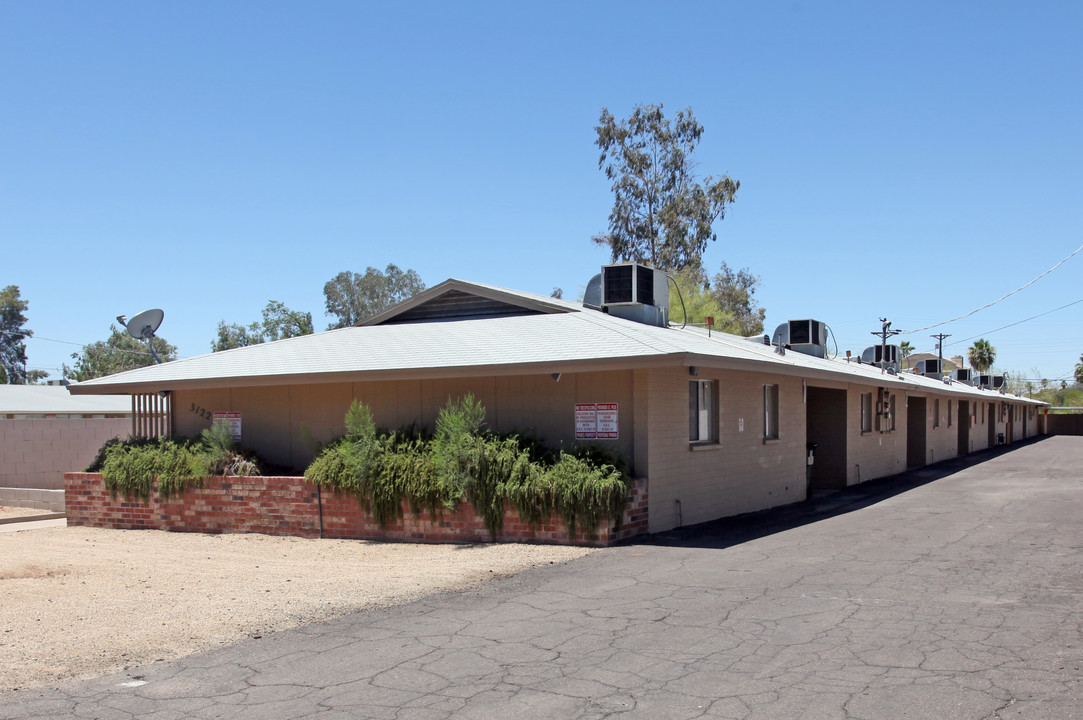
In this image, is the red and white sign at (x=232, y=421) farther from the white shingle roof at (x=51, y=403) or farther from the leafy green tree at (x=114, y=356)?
the leafy green tree at (x=114, y=356)

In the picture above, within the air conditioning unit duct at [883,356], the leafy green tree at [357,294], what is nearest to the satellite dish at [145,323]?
the air conditioning unit duct at [883,356]

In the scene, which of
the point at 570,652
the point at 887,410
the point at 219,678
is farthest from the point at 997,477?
the point at 219,678

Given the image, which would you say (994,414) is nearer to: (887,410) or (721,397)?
(887,410)

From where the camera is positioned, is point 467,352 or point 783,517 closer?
point 467,352

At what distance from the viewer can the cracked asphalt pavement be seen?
17.8 feet

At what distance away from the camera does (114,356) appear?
207ft

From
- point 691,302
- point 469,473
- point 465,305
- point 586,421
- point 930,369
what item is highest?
point 691,302

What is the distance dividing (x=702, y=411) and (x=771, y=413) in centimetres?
333

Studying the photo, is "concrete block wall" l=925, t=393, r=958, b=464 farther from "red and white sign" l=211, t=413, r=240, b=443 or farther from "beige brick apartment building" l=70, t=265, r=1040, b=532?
"red and white sign" l=211, t=413, r=240, b=443

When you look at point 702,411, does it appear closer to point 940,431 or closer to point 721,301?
point 940,431

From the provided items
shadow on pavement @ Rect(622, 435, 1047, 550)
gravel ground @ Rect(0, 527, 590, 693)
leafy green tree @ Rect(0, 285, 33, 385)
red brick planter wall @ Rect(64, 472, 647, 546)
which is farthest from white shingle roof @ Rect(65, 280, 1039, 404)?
leafy green tree @ Rect(0, 285, 33, 385)

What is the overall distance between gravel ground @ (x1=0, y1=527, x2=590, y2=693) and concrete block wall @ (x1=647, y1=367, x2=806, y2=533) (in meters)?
2.04

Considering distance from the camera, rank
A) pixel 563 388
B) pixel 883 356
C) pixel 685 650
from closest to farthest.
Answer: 1. pixel 685 650
2. pixel 563 388
3. pixel 883 356

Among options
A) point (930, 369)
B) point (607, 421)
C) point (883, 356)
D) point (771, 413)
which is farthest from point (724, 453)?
point (930, 369)
